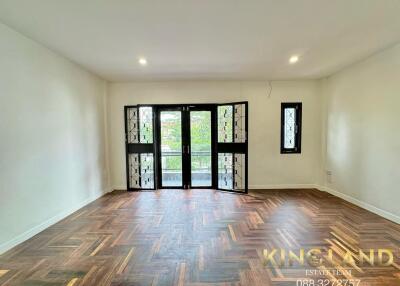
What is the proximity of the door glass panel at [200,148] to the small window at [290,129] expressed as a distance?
187 centimetres

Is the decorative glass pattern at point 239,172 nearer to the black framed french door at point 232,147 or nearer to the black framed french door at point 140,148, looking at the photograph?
the black framed french door at point 232,147

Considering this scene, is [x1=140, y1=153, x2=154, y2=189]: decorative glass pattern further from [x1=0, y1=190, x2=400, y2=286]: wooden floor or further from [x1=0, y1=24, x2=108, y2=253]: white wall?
[x1=0, y1=24, x2=108, y2=253]: white wall

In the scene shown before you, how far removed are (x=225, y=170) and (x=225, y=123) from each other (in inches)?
46.5

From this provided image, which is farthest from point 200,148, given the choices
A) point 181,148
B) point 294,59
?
point 294,59

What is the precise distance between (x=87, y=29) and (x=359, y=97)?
15.4ft

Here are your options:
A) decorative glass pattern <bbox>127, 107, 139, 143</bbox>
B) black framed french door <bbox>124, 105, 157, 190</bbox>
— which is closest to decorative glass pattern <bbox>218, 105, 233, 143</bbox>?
black framed french door <bbox>124, 105, 157, 190</bbox>

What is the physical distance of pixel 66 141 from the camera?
3828mm

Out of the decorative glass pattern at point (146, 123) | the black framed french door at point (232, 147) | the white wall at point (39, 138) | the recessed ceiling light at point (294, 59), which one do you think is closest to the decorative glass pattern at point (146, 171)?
the decorative glass pattern at point (146, 123)

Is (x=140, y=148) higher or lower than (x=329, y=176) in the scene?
higher

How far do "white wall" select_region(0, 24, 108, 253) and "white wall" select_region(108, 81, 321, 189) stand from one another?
0.93 metres

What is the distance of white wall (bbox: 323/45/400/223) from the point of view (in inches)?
133

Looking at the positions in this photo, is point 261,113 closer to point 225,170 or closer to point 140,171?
point 225,170

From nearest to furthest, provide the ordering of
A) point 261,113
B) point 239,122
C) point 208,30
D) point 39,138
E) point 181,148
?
point 208,30 → point 39,138 → point 239,122 → point 261,113 → point 181,148

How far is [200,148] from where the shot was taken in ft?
18.1
